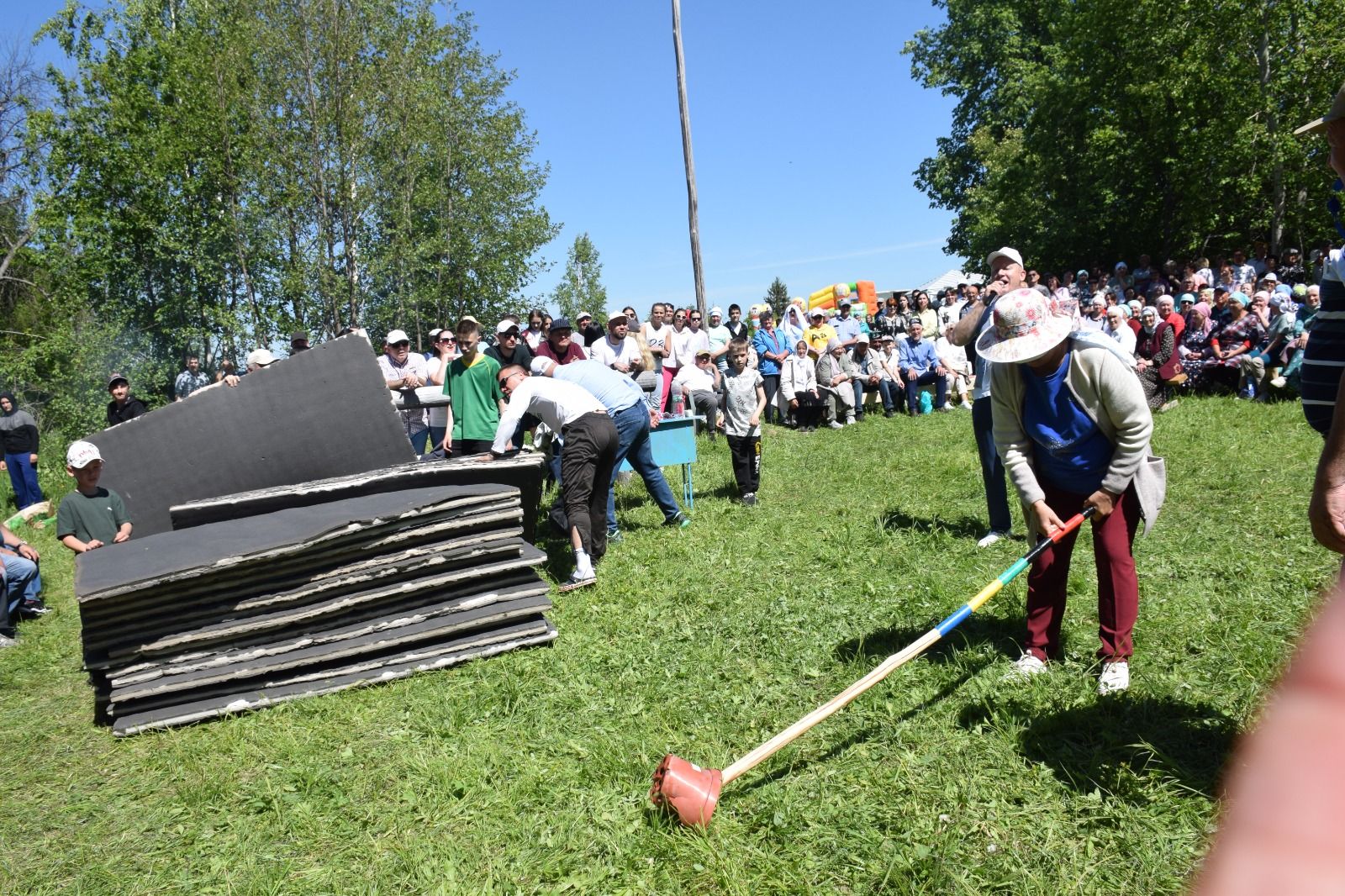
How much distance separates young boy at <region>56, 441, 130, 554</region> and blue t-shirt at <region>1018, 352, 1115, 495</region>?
6.62 metres

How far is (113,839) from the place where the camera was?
381cm

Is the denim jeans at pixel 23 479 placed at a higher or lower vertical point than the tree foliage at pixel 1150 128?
lower

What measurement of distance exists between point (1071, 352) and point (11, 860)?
509 centimetres

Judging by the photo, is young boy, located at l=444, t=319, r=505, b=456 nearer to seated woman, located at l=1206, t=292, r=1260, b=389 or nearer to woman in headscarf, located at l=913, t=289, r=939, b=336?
woman in headscarf, located at l=913, t=289, r=939, b=336

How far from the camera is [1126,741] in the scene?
3.56 m

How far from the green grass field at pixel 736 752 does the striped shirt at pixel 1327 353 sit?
4.78 ft

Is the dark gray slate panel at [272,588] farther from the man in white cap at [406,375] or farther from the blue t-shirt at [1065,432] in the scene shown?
the man in white cap at [406,375]

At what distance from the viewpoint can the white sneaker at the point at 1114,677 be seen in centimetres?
388

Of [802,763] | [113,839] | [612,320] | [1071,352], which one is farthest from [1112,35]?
[113,839]

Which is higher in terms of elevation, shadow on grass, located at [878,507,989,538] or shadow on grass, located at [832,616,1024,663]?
shadow on grass, located at [832,616,1024,663]

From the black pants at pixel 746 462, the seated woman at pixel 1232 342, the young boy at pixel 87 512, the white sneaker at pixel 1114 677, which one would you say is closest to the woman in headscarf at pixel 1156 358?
the seated woman at pixel 1232 342

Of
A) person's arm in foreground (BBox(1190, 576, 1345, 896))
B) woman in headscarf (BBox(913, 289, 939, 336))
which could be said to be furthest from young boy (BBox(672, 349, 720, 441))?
person's arm in foreground (BBox(1190, 576, 1345, 896))

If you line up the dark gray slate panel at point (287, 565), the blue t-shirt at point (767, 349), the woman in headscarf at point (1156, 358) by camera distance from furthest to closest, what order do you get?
the blue t-shirt at point (767, 349) < the woman in headscarf at point (1156, 358) < the dark gray slate panel at point (287, 565)

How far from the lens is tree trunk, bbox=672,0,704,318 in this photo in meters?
15.5
